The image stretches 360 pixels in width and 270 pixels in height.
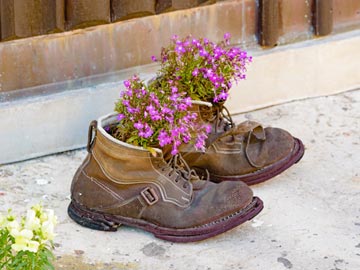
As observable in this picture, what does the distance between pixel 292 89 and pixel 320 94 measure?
0.53 feet

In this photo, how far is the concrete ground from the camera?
3.54m

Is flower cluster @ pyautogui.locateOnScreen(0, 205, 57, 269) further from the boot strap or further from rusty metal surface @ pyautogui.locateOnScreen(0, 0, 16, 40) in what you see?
rusty metal surface @ pyautogui.locateOnScreen(0, 0, 16, 40)

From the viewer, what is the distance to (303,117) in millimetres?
4633

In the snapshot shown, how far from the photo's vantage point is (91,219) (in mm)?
3734

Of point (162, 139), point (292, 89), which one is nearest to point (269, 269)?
point (162, 139)

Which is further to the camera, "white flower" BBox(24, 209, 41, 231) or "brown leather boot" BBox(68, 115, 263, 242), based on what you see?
"brown leather boot" BBox(68, 115, 263, 242)

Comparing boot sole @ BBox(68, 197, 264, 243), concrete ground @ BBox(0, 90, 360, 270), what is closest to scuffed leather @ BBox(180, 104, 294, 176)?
concrete ground @ BBox(0, 90, 360, 270)

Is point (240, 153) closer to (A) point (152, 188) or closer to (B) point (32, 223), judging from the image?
(A) point (152, 188)

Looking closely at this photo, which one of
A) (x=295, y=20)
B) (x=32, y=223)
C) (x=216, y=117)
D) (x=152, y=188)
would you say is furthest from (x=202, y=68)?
(x=32, y=223)

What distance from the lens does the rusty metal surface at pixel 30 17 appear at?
3949 millimetres

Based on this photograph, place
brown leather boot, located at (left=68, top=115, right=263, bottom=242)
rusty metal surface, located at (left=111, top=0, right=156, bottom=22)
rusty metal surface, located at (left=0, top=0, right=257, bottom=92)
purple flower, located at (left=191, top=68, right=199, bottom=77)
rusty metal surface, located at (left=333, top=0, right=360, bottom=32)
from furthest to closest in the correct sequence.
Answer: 1. rusty metal surface, located at (left=333, top=0, right=360, bottom=32)
2. rusty metal surface, located at (left=111, top=0, right=156, bottom=22)
3. rusty metal surface, located at (left=0, top=0, right=257, bottom=92)
4. purple flower, located at (left=191, top=68, right=199, bottom=77)
5. brown leather boot, located at (left=68, top=115, right=263, bottom=242)

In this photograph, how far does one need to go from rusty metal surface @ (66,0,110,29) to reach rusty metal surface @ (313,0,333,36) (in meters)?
1.06

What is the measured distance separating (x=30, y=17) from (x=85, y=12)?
9.0 inches

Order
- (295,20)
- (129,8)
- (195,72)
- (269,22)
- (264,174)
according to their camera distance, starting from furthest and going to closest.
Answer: (295,20) → (269,22) → (129,8) → (264,174) → (195,72)
